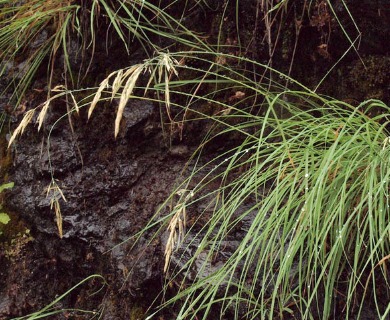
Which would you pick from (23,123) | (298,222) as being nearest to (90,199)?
(23,123)

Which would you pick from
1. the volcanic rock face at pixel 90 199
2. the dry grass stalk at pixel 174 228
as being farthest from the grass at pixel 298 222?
the volcanic rock face at pixel 90 199

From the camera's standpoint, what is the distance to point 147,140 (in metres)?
2.15

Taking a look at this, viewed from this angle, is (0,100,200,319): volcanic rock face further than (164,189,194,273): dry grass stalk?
Yes

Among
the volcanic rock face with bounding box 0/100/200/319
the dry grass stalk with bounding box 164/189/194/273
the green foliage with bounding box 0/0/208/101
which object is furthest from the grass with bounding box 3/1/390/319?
the green foliage with bounding box 0/0/208/101

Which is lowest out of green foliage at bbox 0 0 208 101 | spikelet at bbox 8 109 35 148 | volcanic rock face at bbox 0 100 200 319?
volcanic rock face at bbox 0 100 200 319

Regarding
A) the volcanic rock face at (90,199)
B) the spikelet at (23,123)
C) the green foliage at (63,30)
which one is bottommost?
the volcanic rock face at (90,199)

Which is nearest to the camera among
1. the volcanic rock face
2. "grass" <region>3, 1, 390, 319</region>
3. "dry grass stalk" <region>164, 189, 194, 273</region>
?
"grass" <region>3, 1, 390, 319</region>

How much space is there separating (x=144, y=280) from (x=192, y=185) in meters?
0.36

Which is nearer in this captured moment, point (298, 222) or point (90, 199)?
point (298, 222)

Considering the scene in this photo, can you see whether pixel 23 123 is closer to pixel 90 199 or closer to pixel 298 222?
pixel 90 199

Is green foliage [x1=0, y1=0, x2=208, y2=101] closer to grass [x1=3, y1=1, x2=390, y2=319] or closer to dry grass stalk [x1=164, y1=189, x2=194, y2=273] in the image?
grass [x1=3, y1=1, x2=390, y2=319]

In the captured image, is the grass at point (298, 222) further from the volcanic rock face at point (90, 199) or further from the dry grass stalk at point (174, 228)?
the volcanic rock face at point (90, 199)

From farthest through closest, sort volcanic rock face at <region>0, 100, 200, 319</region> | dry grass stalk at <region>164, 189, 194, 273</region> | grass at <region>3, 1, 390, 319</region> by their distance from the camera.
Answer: volcanic rock face at <region>0, 100, 200, 319</region> → dry grass stalk at <region>164, 189, 194, 273</region> → grass at <region>3, 1, 390, 319</region>

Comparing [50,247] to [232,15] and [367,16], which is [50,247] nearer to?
[232,15]
